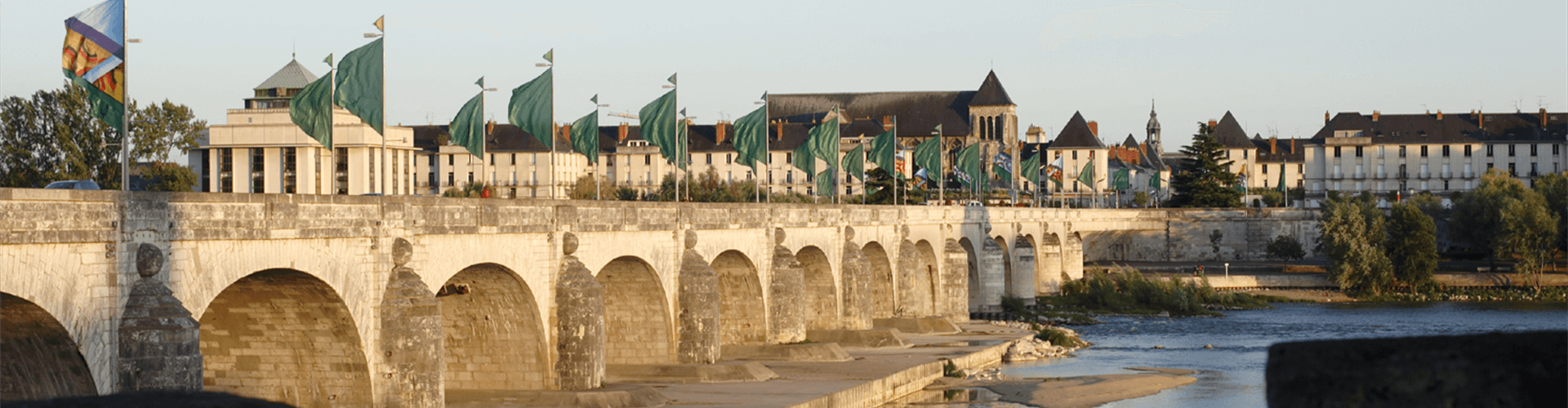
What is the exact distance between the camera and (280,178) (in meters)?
91.2

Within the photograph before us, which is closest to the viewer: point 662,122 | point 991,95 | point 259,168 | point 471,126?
point 471,126

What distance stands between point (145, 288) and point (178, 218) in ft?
3.85

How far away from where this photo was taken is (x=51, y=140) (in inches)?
2395

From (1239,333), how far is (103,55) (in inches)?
2148

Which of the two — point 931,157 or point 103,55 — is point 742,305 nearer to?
point 103,55

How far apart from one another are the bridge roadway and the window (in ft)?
183

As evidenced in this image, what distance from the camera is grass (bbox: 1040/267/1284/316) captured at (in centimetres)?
7856

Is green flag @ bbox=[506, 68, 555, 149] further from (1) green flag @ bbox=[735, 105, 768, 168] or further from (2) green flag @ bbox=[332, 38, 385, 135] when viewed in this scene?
(1) green flag @ bbox=[735, 105, 768, 168]

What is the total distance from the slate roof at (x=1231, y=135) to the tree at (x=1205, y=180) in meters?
39.2

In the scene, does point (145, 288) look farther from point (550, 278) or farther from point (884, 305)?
point (884, 305)

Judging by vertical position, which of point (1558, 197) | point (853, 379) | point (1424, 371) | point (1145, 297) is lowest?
point (1145, 297)

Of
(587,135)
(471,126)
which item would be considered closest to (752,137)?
(587,135)

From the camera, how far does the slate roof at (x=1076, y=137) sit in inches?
6019

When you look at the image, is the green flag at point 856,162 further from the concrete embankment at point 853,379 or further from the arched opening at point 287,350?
the arched opening at point 287,350
